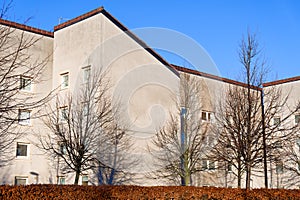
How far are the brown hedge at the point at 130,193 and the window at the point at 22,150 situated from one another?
36.5 feet

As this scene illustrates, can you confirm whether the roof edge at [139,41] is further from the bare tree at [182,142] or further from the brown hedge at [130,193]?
the brown hedge at [130,193]

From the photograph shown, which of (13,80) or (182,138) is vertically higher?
(13,80)

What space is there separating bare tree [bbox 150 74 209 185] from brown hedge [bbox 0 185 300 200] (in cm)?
937

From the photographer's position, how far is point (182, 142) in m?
24.0

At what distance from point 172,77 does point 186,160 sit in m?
5.44

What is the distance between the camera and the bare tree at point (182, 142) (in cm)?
2330

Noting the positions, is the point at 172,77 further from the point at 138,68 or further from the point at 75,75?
the point at 75,75

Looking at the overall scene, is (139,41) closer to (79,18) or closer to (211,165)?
(79,18)

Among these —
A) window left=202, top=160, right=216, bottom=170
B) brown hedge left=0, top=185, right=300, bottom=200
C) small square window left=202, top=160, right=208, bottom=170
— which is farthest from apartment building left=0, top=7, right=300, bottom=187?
brown hedge left=0, top=185, right=300, bottom=200

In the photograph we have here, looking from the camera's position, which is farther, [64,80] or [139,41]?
[139,41]

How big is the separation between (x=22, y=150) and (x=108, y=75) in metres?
6.11

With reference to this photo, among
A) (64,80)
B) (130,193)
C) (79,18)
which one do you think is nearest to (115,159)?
(64,80)

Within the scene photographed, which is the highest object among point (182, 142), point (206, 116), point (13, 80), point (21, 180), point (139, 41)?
point (139, 41)

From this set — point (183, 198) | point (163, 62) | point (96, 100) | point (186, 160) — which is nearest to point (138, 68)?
point (163, 62)
